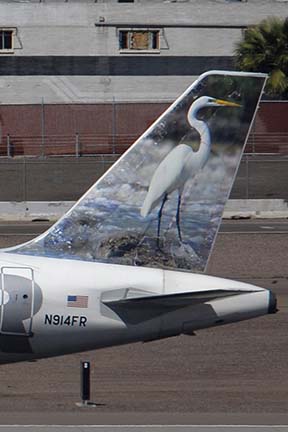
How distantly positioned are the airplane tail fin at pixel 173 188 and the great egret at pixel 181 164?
0.5 inches

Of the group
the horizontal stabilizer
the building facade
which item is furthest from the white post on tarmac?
the building facade

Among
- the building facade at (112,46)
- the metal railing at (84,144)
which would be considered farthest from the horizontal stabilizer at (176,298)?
the building facade at (112,46)

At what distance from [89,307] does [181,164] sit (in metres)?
2.21

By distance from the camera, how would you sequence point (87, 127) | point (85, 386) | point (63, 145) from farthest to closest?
1. point (87, 127)
2. point (63, 145)
3. point (85, 386)

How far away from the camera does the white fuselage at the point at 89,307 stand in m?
14.4

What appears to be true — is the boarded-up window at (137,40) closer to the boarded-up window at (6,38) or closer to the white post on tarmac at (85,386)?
the boarded-up window at (6,38)

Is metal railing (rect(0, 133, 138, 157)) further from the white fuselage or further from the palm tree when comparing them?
the white fuselage

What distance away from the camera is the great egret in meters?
14.8

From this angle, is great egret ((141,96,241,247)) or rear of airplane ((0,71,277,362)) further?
great egret ((141,96,241,247))

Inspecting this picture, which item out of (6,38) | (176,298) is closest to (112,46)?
(6,38)

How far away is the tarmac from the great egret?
3.26 meters

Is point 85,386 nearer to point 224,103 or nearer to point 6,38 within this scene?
point 224,103

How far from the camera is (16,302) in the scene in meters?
14.2

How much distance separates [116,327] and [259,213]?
109 ft
